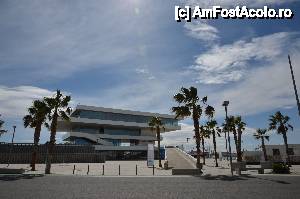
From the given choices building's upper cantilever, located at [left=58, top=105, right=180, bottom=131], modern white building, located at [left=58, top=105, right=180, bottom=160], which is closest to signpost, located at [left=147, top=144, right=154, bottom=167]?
modern white building, located at [left=58, top=105, right=180, bottom=160]

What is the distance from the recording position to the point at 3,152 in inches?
1980

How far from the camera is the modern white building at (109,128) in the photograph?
74188 millimetres

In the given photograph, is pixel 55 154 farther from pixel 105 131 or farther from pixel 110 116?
pixel 110 116

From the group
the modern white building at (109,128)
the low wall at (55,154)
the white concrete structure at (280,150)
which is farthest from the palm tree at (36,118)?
the white concrete structure at (280,150)

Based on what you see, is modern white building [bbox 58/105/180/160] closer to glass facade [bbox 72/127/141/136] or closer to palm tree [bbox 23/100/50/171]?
glass facade [bbox 72/127/141/136]

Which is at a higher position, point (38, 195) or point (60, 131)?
point (60, 131)

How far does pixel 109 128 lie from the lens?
83.4 meters

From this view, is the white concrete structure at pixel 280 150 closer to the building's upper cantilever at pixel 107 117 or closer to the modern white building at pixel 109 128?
the modern white building at pixel 109 128

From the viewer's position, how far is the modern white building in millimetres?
74188

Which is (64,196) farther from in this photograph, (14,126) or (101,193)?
(14,126)

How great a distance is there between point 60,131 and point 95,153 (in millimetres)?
45625

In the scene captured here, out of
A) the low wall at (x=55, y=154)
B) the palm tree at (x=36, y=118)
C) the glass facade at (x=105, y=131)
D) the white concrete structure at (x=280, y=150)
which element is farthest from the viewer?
the glass facade at (x=105, y=131)

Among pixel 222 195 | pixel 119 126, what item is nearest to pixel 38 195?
pixel 222 195

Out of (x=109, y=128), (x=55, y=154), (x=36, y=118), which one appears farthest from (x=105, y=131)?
(x=36, y=118)
